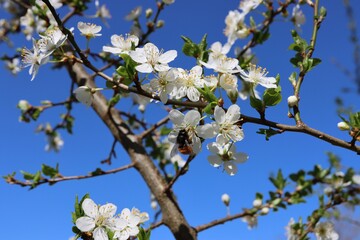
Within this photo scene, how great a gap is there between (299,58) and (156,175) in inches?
31.9

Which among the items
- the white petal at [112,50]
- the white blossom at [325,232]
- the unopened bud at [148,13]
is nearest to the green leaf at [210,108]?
the white petal at [112,50]

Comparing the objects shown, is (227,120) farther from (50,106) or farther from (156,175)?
(50,106)

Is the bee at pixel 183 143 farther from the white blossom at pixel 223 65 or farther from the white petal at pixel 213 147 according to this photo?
the white blossom at pixel 223 65

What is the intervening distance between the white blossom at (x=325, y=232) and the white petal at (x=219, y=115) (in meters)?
1.26

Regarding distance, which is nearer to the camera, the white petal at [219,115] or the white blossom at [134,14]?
the white petal at [219,115]

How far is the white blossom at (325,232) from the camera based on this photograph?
1.99 m

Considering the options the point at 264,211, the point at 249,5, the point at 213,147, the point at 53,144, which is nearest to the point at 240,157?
the point at 213,147

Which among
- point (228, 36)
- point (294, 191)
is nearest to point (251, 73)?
point (228, 36)

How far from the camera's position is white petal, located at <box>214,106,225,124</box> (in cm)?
97

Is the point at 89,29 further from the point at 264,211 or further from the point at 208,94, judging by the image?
the point at 264,211

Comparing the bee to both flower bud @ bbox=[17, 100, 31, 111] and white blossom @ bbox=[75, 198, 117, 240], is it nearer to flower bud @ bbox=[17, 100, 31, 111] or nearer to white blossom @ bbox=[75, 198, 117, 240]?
white blossom @ bbox=[75, 198, 117, 240]

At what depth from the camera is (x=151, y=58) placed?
1.06 metres

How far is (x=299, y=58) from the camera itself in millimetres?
1271

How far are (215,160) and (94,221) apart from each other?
37 cm
